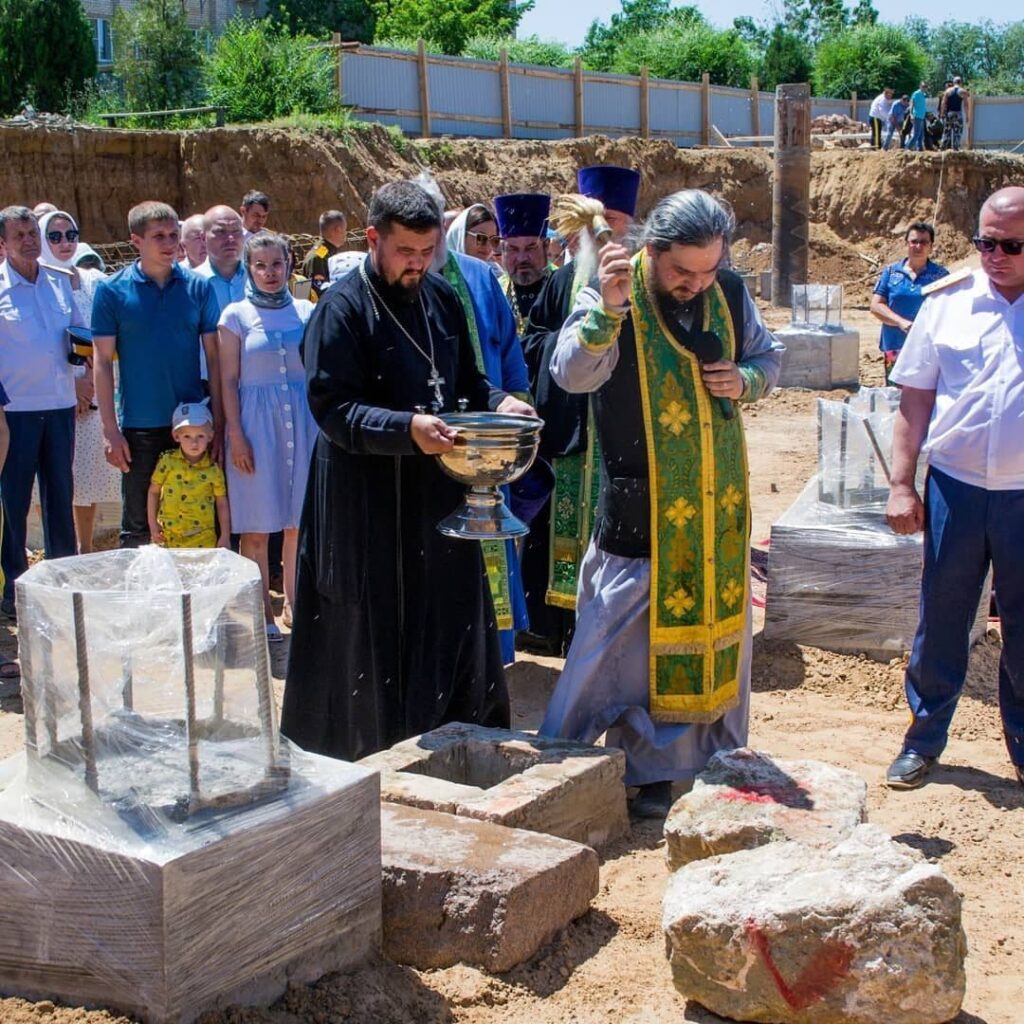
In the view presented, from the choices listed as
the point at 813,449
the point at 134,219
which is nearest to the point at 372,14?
the point at 813,449

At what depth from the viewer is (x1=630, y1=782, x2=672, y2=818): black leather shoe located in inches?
183

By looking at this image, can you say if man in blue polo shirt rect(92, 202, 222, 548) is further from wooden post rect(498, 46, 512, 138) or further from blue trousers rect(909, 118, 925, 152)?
blue trousers rect(909, 118, 925, 152)

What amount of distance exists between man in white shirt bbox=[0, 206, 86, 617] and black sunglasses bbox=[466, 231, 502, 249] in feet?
6.94

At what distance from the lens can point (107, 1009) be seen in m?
3.01

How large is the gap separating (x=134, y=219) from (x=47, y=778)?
4.22 m

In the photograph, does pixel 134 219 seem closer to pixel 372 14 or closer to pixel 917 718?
pixel 917 718

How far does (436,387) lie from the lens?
181 inches

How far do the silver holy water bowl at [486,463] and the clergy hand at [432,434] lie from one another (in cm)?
3

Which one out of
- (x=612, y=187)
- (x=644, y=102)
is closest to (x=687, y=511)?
(x=612, y=187)

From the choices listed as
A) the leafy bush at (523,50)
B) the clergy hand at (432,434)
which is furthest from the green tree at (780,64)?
the clergy hand at (432,434)

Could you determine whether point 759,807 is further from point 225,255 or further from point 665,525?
point 225,255

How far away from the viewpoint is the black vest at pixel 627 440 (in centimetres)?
460

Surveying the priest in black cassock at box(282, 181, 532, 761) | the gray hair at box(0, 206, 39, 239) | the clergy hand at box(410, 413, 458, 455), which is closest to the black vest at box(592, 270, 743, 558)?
the priest in black cassock at box(282, 181, 532, 761)

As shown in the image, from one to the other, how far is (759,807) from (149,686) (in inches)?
67.9
